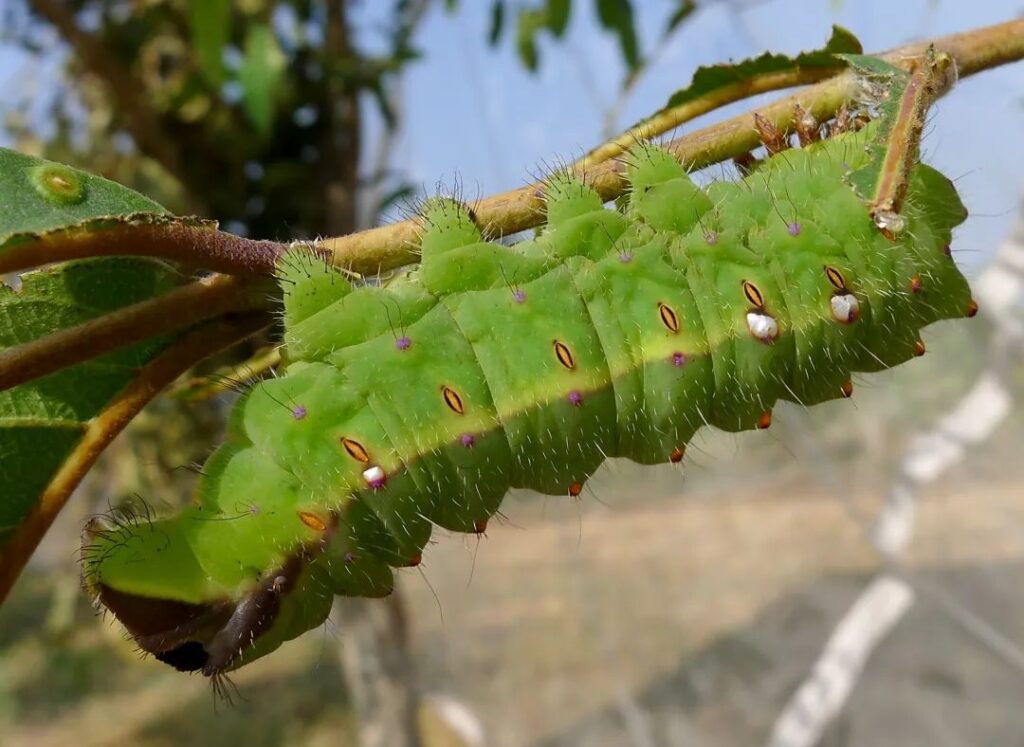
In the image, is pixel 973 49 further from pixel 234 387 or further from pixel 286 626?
pixel 286 626

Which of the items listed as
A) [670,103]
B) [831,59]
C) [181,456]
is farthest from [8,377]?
[181,456]

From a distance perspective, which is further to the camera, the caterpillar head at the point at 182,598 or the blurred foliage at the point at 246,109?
the blurred foliage at the point at 246,109

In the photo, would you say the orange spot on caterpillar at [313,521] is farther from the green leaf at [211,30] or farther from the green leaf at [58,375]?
the green leaf at [211,30]

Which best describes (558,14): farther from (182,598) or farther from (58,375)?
(182,598)

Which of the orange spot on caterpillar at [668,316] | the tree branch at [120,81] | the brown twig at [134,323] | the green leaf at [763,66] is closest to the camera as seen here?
the brown twig at [134,323]

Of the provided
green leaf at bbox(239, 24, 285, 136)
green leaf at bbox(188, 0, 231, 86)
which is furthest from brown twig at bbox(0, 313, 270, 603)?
green leaf at bbox(239, 24, 285, 136)

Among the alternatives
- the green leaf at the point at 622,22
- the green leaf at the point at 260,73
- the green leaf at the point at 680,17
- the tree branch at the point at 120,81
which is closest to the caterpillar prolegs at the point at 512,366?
the green leaf at the point at 680,17

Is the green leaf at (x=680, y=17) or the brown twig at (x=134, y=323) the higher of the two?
the brown twig at (x=134, y=323)
